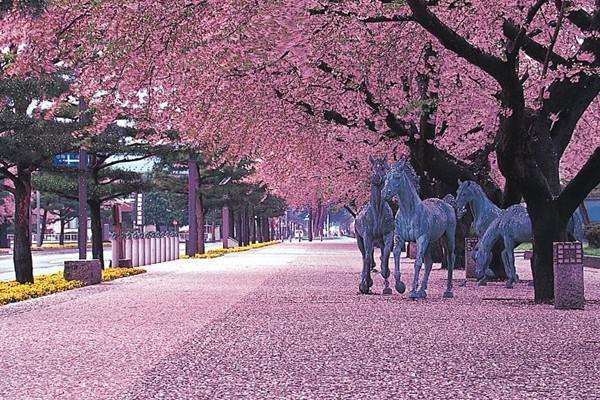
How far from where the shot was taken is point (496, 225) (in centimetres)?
2131

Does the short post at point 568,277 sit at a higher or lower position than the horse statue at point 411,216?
lower

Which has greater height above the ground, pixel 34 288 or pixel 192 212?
pixel 192 212

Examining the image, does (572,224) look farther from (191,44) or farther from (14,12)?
(14,12)

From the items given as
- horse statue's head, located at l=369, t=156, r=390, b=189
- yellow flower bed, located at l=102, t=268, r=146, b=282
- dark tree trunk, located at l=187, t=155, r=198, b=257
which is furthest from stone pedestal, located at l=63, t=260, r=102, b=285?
dark tree trunk, located at l=187, t=155, r=198, b=257

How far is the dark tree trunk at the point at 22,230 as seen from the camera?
23641mm

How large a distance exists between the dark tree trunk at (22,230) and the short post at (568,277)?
12.8m

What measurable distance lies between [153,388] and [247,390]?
811 millimetres

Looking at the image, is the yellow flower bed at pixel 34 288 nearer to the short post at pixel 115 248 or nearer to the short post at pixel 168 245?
the short post at pixel 115 248

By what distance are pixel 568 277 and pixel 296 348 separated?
6958 millimetres

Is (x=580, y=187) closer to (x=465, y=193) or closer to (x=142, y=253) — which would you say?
(x=465, y=193)

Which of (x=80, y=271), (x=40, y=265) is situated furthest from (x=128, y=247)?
(x=80, y=271)

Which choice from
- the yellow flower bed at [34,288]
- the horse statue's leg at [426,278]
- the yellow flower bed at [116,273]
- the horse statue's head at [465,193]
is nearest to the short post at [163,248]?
the yellow flower bed at [116,273]

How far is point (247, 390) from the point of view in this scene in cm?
822

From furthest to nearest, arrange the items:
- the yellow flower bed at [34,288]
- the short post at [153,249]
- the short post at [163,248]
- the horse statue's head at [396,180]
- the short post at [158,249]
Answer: the short post at [163,248]
the short post at [158,249]
the short post at [153,249]
the yellow flower bed at [34,288]
the horse statue's head at [396,180]
